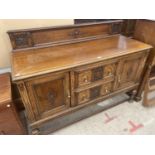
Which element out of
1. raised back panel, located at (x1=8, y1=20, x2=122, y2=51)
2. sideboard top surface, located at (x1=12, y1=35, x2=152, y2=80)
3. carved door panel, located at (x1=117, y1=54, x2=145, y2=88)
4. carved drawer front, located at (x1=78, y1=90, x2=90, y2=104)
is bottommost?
carved drawer front, located at (x1=78, y1=90, x2=90, y2=104)

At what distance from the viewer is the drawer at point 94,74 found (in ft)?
3.72

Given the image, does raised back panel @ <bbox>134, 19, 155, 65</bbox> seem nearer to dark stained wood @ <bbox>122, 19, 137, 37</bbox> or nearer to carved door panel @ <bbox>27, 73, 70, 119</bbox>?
dark stained wood @ <bbox>122, 19, 137, 37</bbox>

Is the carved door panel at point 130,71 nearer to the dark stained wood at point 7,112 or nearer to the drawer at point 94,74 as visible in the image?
the drawer at point 94,74

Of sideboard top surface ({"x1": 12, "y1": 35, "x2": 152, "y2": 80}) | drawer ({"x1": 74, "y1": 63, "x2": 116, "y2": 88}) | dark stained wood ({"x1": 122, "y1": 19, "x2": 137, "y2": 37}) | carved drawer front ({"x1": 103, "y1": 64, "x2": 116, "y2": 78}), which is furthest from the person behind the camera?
dark stained wood ({"x1": 122, "y1": 19, "x2": 137, "y2": 37})

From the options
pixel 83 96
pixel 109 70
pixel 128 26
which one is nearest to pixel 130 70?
pixel 109 70

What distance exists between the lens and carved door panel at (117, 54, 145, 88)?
4.38 ft

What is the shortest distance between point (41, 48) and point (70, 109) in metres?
0.67

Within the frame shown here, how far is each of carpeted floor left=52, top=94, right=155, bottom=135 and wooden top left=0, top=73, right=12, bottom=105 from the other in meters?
0.70

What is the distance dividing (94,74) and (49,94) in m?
0.45

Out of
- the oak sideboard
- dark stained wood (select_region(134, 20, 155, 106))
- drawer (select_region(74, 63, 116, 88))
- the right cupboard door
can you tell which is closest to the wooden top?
the oak sideboard

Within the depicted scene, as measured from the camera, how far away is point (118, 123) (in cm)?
154

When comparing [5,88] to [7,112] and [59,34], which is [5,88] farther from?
[59,34]
